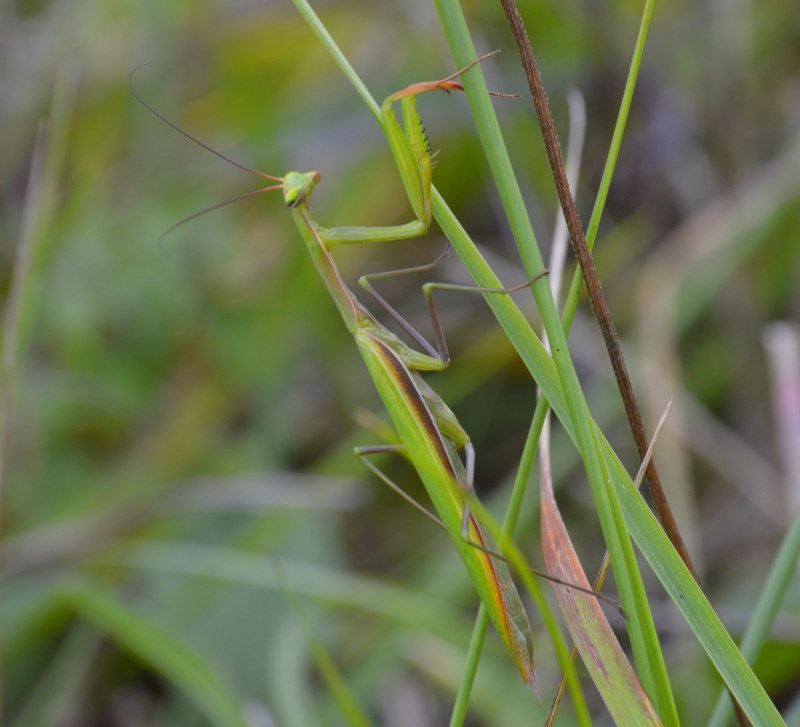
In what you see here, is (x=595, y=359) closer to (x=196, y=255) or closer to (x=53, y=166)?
(x=196, y=255)

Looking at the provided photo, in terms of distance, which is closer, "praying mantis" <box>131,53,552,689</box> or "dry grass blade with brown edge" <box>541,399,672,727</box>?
"dry grass blade with brown edge" <box>541,399,672,727</box>

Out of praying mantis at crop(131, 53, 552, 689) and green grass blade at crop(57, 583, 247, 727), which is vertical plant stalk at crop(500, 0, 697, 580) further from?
green grass blade at crop(57, 583, 247, 727)

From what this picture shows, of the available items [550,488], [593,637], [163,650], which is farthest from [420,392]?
[163,650]

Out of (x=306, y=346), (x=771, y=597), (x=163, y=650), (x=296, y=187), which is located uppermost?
(x=296, y=187)

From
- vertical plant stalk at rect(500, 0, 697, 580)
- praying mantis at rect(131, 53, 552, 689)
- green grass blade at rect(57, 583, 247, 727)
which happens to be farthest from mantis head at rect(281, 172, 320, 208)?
green grass blade at rect(57, 583, 247, 727)

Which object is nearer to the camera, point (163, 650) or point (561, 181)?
point (561, 181)

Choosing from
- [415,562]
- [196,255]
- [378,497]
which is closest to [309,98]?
[196,255]

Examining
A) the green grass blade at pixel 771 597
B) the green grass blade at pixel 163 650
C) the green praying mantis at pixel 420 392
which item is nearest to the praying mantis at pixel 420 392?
the green praying mantis at pixel 420 392

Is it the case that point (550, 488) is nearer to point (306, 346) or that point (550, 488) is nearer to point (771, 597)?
point (771, 597)
